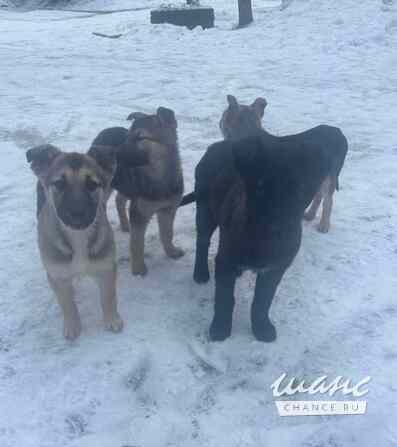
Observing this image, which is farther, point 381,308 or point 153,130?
point 153,130

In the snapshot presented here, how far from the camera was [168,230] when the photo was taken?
4.56 meters

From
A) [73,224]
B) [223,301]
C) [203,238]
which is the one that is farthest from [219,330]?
[73,224]

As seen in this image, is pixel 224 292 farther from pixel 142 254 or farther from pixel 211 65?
pixel 211 65

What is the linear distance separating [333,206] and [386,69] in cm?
615

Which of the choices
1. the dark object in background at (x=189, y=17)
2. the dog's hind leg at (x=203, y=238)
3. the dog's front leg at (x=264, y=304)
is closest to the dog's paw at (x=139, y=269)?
the dog's hind leg at (x=203, y=238)

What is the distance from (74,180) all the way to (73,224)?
0.28m

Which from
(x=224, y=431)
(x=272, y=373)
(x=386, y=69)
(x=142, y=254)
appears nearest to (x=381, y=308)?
(x=272, y=373)

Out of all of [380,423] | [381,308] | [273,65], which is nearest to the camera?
[380,423]

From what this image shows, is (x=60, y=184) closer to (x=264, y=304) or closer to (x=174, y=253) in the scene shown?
(x=264, y=304)

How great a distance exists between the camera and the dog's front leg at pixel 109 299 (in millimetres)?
3600

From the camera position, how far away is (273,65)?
11.2m

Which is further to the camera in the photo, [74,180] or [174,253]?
[174,253]

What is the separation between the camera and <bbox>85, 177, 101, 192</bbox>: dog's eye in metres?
3.16

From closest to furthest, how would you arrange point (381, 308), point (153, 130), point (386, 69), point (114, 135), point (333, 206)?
point (381, 308) < point (153, 130) < point (114, 135) < point (333, 206) < point (386, 69)
